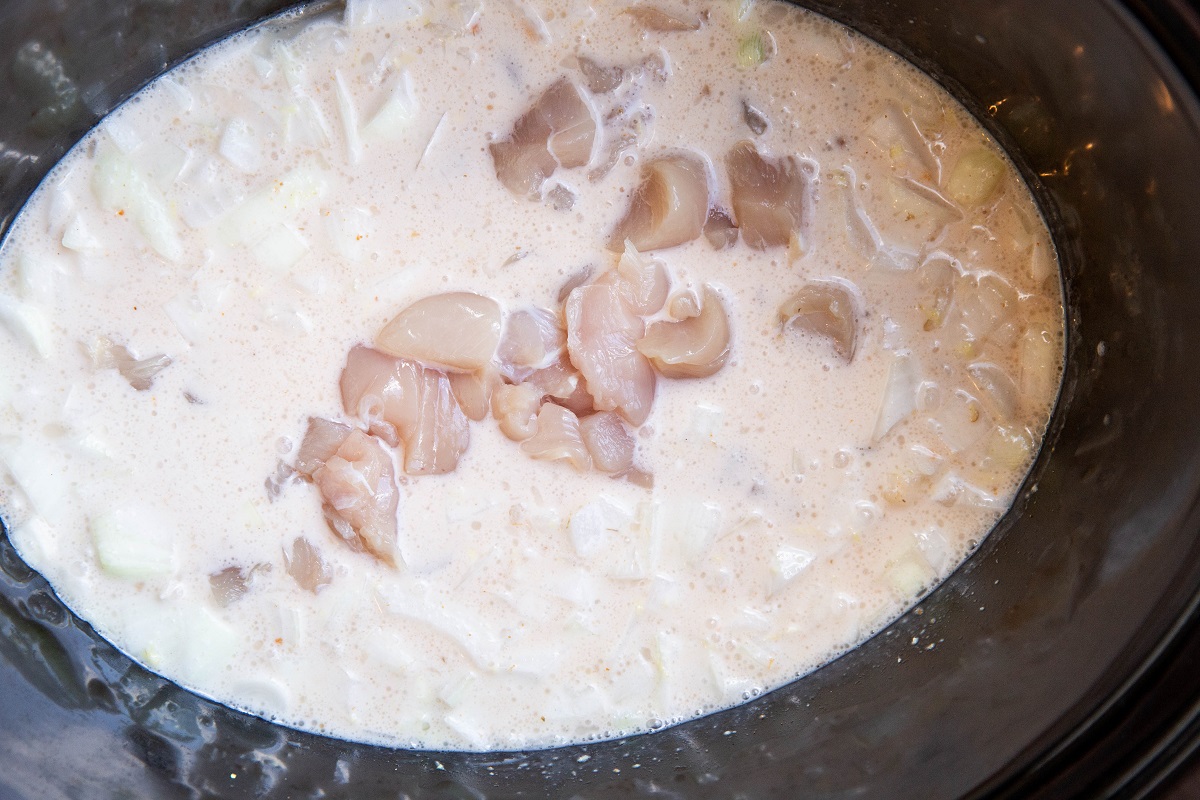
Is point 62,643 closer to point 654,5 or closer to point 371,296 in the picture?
point 371,296

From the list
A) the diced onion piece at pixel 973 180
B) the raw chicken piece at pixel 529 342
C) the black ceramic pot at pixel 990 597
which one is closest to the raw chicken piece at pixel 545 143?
the raw chicken piece at pixel 529 342

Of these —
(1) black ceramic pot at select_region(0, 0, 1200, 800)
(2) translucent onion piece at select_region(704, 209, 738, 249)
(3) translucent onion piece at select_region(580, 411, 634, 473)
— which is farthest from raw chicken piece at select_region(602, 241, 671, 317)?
(1) black ceramic pot at select_region(0, 0, 1200, 800)

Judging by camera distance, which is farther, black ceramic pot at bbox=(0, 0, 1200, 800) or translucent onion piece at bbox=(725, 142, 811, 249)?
translucent onion piece at bbox=(725, 142, 811, 249)

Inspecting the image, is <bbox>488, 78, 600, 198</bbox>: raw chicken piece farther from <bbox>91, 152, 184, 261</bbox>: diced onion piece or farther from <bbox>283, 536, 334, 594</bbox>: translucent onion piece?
<bbox>283, 536, 334, 594</bbox>: translucent onion piece

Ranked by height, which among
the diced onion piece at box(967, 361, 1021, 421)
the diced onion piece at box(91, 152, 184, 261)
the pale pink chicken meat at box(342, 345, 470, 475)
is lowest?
the pale pink chicken meat at box(342, 345, 470, 475)

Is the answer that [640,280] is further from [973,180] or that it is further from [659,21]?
[973,180]

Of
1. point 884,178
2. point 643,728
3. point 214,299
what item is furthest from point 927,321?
point 214,299
